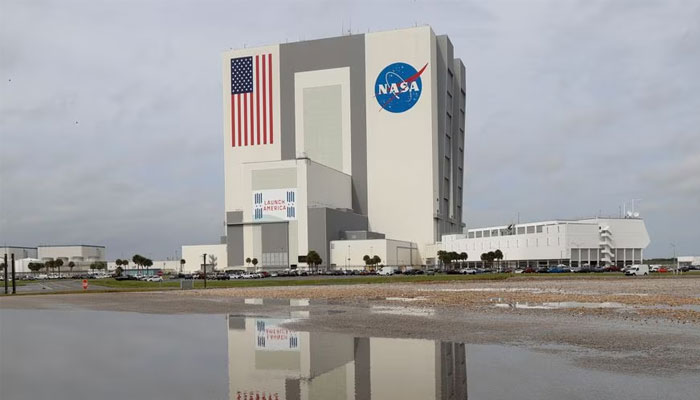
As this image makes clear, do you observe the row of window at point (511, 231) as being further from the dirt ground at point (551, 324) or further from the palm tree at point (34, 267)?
the palm tree at point (34, 267)

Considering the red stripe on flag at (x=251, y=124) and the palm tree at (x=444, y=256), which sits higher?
the red stripe on flag at (x=251, y=124)

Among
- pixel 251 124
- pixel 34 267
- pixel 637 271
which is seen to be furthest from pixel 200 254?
pixel 637 271

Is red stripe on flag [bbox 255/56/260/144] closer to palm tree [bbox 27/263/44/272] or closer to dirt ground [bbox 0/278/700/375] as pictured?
palm tree [bbox 27/263/44/272]

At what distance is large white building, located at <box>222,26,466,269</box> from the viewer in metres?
129

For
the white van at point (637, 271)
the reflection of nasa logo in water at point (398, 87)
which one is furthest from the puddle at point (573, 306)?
the reflection of nasa logo in water at point (398, 87)

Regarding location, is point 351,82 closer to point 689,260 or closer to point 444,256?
point 444,256

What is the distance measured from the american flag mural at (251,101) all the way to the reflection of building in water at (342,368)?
431 feet

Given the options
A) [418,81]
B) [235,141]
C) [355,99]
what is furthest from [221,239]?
[418,81]

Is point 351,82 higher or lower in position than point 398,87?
higher

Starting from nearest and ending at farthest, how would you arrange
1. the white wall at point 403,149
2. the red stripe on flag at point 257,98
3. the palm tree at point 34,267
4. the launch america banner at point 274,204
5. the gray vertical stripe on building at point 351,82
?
the launch america banner at point 274,204 < the white wall at point 403,149 < the gray vertical stripe on building at point 351,82 < the red stripe on flag at point 257,98 < the palm tree at point 34,267

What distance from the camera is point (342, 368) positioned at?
1361 cm

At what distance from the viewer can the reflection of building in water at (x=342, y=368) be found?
11328 mm

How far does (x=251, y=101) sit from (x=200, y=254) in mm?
35733

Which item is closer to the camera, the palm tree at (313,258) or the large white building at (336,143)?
the palm tree at (313,258)
